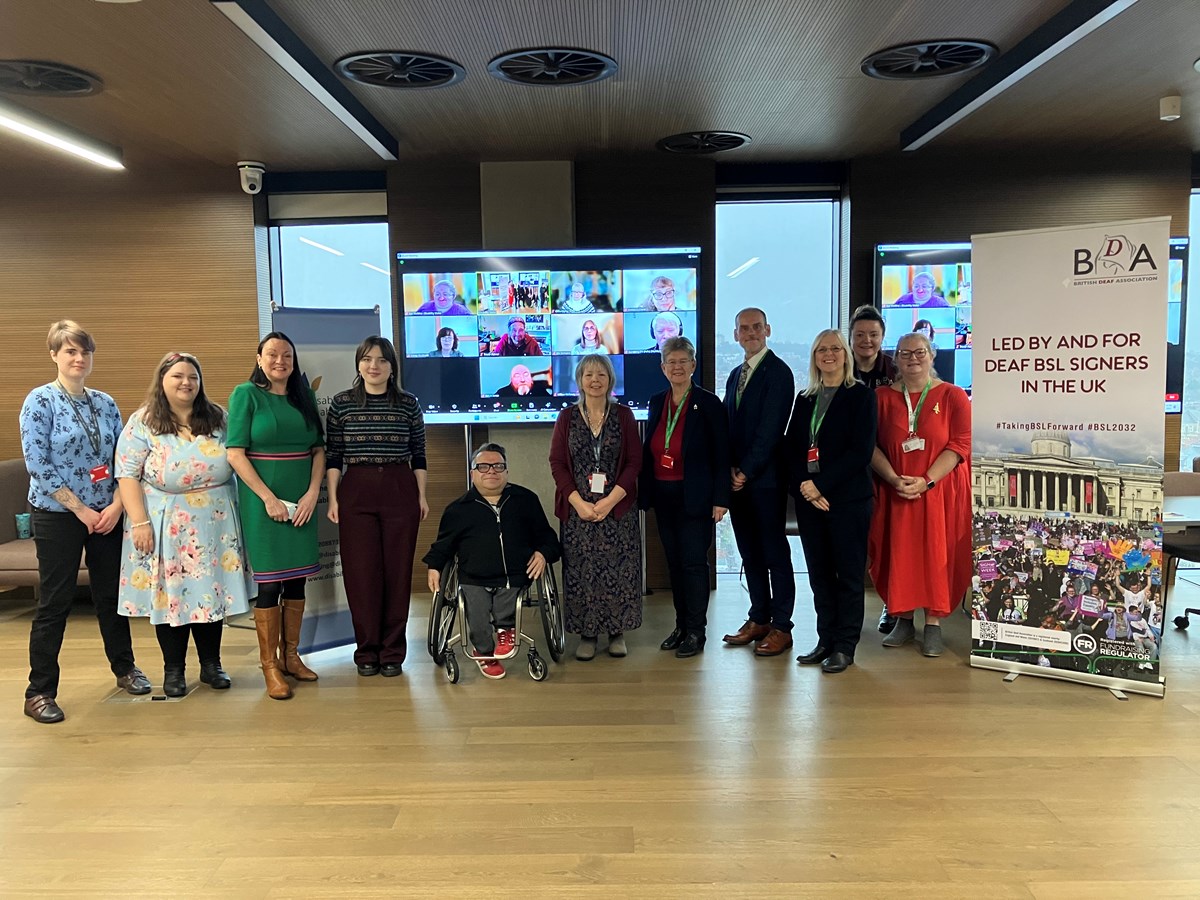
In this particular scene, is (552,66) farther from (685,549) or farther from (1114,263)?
(1114,263)

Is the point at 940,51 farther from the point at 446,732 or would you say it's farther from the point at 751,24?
the point at 446,732

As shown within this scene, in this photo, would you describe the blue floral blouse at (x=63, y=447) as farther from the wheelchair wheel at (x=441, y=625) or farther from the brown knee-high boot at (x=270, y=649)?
the wheelchair wheel at (x=441, y=625)

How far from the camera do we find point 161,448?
3.49 meters

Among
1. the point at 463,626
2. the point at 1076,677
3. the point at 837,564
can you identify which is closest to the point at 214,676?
the point at 463,626

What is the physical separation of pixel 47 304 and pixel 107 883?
4461 mm

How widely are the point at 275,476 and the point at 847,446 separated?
2.56 m

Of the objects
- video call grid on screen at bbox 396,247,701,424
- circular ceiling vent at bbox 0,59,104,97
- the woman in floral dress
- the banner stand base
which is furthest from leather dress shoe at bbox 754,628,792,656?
circular ceiling vent at bbox 0,59,104,97

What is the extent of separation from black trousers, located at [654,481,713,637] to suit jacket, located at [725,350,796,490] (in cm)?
33

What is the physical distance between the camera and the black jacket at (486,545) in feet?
12.5

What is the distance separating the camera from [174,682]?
3.69 m

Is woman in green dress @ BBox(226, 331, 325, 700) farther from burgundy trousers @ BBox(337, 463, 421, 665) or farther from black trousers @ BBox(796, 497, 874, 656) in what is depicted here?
black trousers @ BBox(796, 497, 874, 656)

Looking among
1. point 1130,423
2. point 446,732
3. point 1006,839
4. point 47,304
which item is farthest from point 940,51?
point 47,304

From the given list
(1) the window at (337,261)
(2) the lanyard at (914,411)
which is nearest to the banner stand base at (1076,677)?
(2) the lanyard at (914,411)

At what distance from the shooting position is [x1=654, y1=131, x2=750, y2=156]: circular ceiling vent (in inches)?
191
